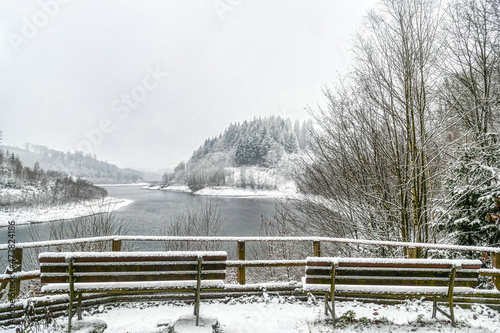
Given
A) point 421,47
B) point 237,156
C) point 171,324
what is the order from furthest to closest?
point 237,156 → point 421,47 → point 171,324

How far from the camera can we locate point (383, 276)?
358cm

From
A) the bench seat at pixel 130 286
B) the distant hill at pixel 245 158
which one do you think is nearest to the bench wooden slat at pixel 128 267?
the bench seat at pixel 130 286

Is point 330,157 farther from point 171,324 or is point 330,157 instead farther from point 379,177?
point 171,324

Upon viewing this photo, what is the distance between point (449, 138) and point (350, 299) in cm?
634

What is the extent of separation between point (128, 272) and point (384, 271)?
3311 millimetres

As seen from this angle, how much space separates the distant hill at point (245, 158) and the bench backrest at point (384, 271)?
78187 millimetres

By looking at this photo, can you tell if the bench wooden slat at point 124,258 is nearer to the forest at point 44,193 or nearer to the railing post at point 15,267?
the railing post at point 15,267

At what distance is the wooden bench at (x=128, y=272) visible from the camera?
3.21 m

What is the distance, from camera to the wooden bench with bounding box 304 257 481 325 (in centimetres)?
356

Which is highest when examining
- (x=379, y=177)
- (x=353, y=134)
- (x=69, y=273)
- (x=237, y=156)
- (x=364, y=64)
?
(x=237, y=156)

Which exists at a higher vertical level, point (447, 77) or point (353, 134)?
point (447, 77)

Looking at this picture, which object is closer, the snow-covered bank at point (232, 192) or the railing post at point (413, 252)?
the railing post at point (413, 252)

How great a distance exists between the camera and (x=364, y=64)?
7.06 metres

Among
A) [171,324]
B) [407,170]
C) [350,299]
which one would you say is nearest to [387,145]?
[407,170]
